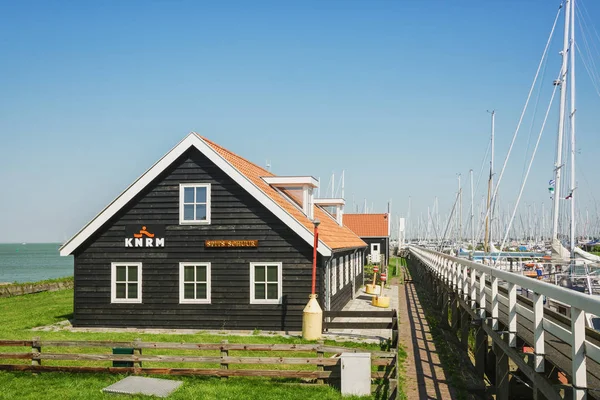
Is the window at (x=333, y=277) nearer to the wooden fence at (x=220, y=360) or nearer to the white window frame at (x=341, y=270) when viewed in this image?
the white window frame at (x=341, y=270)

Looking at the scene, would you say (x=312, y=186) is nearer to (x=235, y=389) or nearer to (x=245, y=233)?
(x=245, y=233)

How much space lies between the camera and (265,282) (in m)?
21.8

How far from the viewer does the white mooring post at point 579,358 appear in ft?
22.0

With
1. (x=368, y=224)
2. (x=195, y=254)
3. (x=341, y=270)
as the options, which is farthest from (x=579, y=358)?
(x=368, y=224)

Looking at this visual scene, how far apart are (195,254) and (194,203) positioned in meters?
1.92

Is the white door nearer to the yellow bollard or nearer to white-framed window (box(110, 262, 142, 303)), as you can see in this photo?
white-framed window (box(110, 262, 142, 303))

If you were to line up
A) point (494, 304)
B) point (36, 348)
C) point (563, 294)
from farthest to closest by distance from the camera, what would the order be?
point (36, 348) → point (494, 304) → point (563, 294)

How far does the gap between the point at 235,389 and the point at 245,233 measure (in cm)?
943

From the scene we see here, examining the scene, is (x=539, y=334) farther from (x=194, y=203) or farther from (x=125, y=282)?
(x=125, y=282)

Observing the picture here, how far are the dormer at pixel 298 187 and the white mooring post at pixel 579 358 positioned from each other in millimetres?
18454

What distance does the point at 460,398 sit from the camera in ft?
42.8

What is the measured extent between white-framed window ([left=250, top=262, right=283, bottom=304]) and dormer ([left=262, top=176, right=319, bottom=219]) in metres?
4.19

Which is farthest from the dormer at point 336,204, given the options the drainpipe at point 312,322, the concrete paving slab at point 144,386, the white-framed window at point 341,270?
the concrete paving slab at point 144,386

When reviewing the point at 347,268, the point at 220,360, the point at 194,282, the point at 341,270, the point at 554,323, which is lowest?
the point at 220,360
